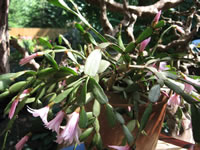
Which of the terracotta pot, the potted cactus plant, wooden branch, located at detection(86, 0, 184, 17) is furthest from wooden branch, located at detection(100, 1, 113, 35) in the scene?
the terracotta pot

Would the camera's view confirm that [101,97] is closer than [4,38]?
Yes

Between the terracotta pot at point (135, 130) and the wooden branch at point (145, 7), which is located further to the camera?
the wooden branch at point (145, 7)

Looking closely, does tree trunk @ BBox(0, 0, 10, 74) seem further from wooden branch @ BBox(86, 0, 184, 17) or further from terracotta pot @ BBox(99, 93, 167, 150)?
terracotta pot @ BBox(99, 93, 167, 150)

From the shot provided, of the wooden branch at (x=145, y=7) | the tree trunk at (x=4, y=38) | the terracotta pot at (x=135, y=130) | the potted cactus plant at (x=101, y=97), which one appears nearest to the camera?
the potted cactus plant at (x=101, y=97)

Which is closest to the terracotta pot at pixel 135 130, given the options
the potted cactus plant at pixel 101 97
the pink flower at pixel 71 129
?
the potted cactus plant at pixel 101 97

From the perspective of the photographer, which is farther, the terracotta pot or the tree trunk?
the tree trunk

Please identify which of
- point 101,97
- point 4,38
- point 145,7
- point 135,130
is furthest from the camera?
point 4,38

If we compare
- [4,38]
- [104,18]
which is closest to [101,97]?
[104,18]

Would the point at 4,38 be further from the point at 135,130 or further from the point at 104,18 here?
the point at 135,130

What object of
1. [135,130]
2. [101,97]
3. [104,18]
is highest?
[104,18]

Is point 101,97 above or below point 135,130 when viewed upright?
above

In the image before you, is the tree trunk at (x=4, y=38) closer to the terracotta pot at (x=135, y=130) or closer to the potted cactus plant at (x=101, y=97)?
the potted cactus plant at (x=101, y=97)
